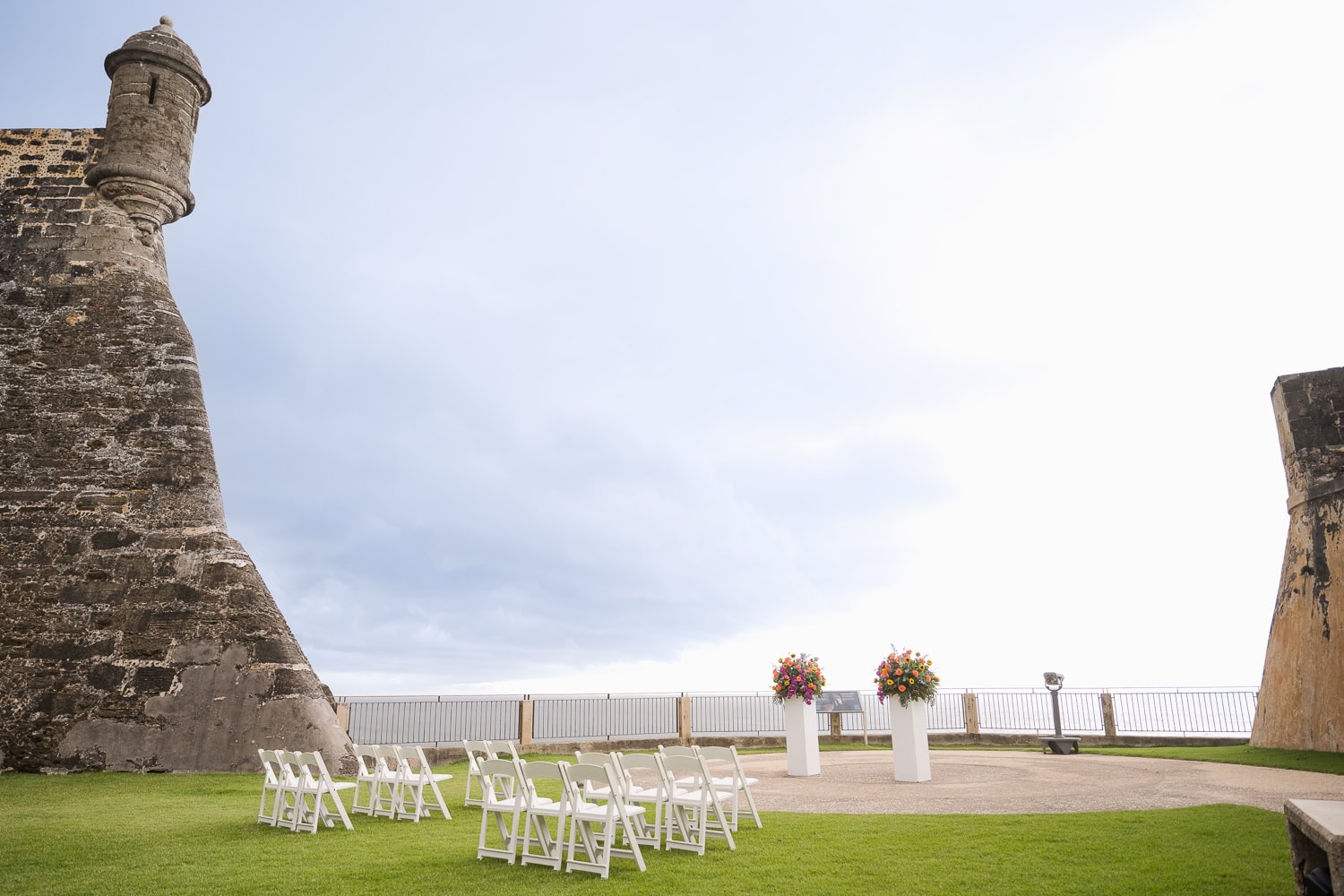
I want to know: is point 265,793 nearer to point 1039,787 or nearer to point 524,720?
point 1039,787

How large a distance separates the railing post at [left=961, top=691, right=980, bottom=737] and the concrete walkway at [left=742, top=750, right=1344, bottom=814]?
5.29 metres

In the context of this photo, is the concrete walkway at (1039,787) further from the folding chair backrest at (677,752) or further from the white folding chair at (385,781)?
the white folding chair at (385,781)

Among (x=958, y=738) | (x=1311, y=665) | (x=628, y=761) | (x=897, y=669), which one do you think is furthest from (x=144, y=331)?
(x=1311, y=665)

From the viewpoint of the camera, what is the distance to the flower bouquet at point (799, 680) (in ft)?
46.1

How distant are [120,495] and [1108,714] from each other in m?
21.3

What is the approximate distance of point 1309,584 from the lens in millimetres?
16141

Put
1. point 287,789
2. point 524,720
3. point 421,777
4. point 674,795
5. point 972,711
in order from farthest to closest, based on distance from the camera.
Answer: point 972,711 → point 524,720 → point 421,777 → point 287,789 → point 674,795

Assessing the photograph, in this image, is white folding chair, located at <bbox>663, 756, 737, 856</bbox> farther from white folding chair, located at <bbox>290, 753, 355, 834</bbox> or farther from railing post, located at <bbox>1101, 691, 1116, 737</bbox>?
railing post, located at <bbox>1101, 691, 1116, 737</bbox>

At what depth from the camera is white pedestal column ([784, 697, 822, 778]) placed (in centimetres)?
1384

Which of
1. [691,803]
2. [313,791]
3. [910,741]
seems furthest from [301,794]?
[910,741]

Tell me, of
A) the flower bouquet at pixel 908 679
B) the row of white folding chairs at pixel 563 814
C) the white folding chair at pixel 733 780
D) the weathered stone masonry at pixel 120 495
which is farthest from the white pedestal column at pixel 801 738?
the weathered stone masonry at pixel 120 495

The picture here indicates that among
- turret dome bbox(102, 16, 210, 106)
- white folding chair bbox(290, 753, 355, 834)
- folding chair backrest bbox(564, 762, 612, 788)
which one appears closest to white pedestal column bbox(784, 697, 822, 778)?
white folding chair bbox(290, 753, 355, 834)

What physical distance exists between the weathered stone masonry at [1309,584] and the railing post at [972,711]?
5.85m

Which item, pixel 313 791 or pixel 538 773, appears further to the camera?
pixel 313 791
